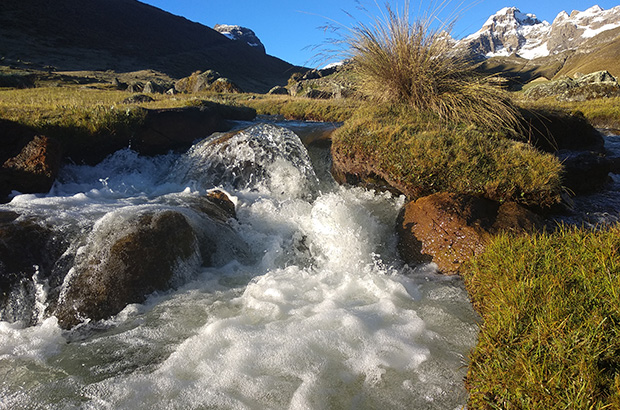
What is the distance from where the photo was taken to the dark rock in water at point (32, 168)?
21.9ft

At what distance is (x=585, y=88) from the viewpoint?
819 inches

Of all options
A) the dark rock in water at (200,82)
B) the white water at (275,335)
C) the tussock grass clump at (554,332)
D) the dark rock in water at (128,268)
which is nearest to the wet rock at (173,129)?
the white water at (275,335)

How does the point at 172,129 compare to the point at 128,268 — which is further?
the point at 172,129

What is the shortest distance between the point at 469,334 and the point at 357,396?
153cm

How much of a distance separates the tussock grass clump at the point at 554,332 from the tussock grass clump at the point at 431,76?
5220 mm

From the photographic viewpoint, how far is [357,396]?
2896 mm

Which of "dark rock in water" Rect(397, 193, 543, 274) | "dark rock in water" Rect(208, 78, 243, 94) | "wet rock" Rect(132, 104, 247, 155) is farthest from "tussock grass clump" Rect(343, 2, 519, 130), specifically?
"dark rock in water" Rect(208, 78, 243, 94)

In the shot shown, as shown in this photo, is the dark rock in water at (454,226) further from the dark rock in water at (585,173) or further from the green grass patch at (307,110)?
the green grass patch at (307,110)

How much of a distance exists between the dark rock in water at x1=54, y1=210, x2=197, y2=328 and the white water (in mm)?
206

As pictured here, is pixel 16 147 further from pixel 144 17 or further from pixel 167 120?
pixel 144 17

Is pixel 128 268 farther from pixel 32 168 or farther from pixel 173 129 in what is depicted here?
pixel 173 129

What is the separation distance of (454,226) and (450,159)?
156 cm

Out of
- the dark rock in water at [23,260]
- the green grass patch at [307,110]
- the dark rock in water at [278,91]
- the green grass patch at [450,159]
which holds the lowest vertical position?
the dark rock in water at [23,260]

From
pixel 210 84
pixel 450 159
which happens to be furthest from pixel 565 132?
pixel 210 84
